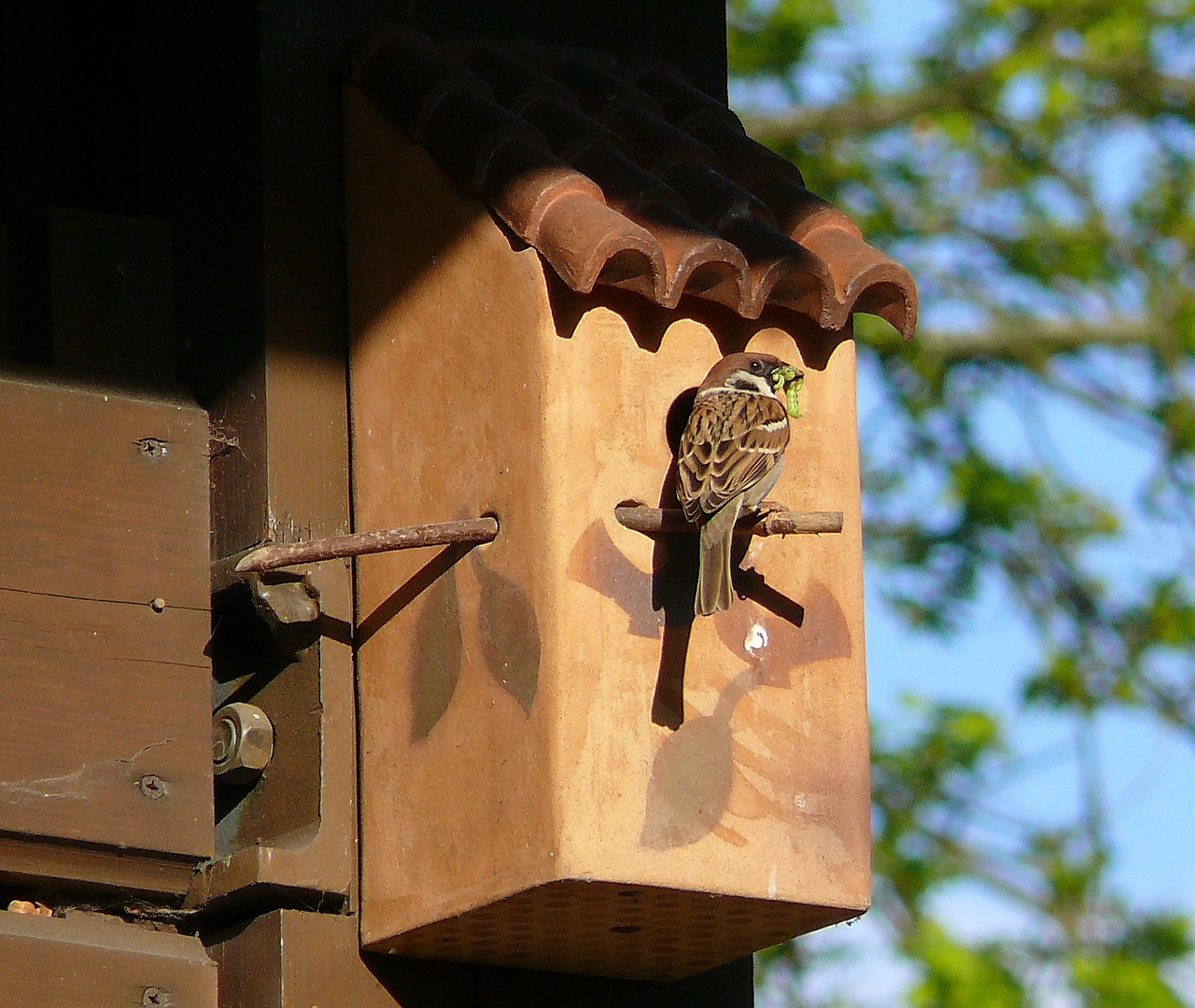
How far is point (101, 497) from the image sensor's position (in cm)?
356

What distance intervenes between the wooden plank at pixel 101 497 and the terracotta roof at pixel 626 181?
700 mm

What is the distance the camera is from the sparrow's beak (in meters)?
3.73

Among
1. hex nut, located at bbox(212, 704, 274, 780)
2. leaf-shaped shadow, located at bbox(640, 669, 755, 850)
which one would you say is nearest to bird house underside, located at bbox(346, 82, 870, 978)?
leaf-shaped shadow, located at bbox(640, 669, 755, 850)

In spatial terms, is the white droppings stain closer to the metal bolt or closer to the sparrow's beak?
the sparrow's beak

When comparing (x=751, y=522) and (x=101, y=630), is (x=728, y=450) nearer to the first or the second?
(x=751, y=522)

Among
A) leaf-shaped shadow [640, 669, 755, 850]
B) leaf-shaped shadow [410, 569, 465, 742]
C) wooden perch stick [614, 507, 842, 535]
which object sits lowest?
leaf-shaped shadow [640, 669, 755, 850]

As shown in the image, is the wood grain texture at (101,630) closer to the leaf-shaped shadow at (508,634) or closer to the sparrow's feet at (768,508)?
the leaf-shaped shadow at (508,634)

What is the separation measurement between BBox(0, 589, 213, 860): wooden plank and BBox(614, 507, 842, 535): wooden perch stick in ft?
2.51

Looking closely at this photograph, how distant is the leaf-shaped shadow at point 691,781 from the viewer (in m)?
3.37

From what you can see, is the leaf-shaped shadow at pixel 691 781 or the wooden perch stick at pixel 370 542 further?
the wooden perch stick at pixel 370 542

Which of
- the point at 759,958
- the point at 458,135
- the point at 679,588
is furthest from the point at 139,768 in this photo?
the point at 759,958

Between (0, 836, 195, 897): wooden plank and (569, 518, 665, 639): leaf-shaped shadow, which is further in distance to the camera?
(569, 518, 665, 639): leaf-shaped shadow

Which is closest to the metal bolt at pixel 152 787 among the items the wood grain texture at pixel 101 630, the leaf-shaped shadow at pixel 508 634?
the wood grain texture at pixel 101 630

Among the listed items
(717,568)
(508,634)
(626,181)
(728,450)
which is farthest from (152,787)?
(626,181)
